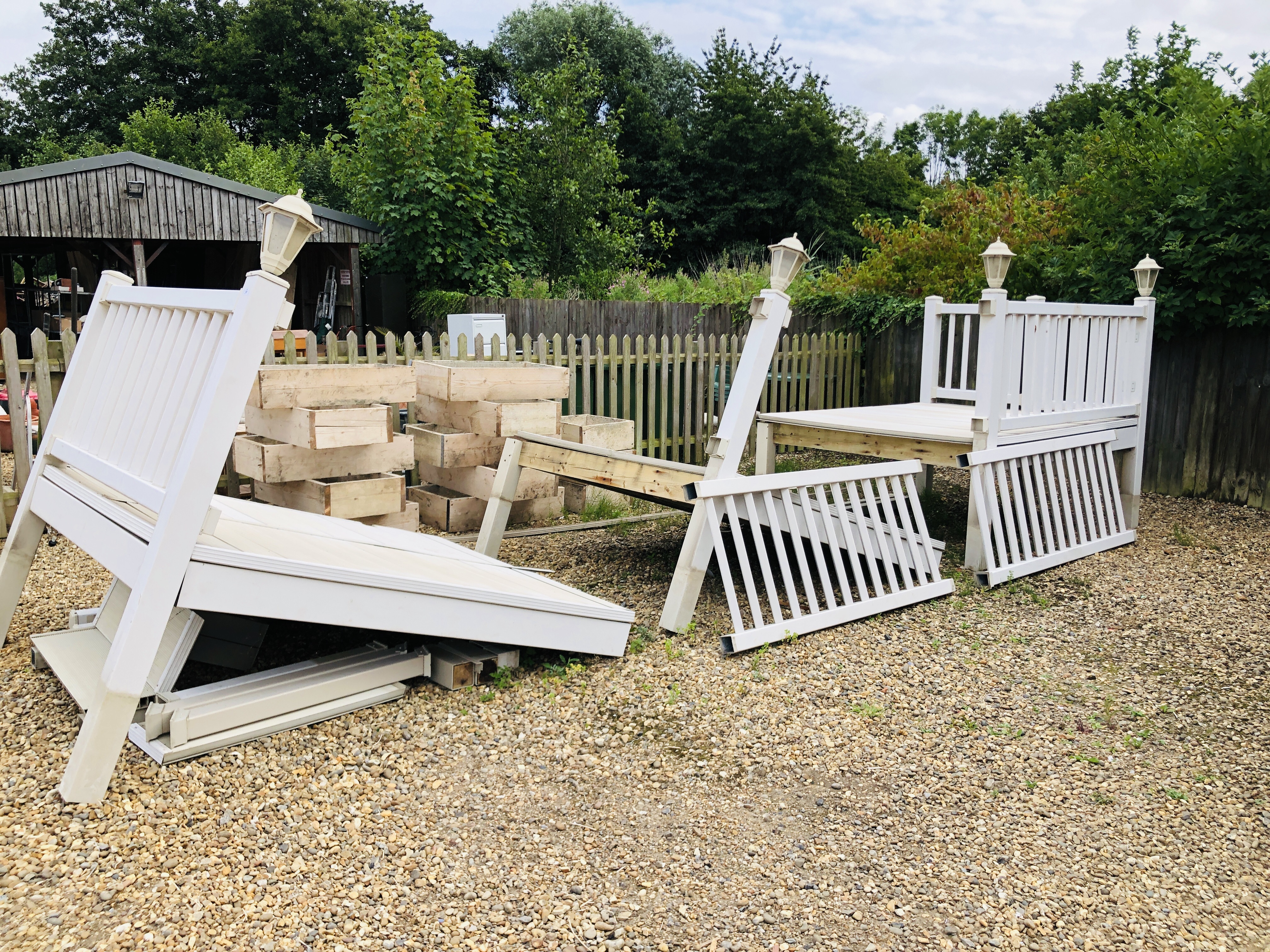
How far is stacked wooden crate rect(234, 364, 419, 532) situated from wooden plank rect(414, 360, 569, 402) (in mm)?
291

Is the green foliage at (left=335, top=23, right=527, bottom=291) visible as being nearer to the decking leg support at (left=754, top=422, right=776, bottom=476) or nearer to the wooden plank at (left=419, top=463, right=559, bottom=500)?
the wooden plank at (left=419, top=463, right=559, bottom=500)

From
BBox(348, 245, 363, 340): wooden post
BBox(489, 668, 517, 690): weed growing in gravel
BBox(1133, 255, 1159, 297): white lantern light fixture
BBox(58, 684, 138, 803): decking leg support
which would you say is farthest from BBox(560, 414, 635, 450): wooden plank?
BBox(348, 245, 363, 340): wooden post

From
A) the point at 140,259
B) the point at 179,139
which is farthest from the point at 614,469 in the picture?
the point at 179,139

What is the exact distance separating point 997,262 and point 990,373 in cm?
113

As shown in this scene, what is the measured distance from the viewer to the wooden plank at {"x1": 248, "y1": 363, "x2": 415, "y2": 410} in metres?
5.54

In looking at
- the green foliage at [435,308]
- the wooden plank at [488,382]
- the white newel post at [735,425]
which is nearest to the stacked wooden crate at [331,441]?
the wooden plank at [488,382]

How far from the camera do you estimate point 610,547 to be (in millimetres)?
6227

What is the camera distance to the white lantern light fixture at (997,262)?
6.18 metres

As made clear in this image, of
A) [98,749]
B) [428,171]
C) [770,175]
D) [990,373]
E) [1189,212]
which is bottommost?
[98,749]

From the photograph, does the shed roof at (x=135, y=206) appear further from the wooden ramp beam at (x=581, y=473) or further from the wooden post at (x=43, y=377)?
the wooden ramp beam at (x=581, y=473)

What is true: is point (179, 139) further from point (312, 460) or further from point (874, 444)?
point (874, 444)

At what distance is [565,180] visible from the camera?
18.6 m

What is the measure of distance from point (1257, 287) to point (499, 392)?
6080mm

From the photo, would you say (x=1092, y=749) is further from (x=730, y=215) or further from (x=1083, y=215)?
(x=730, y=215)
